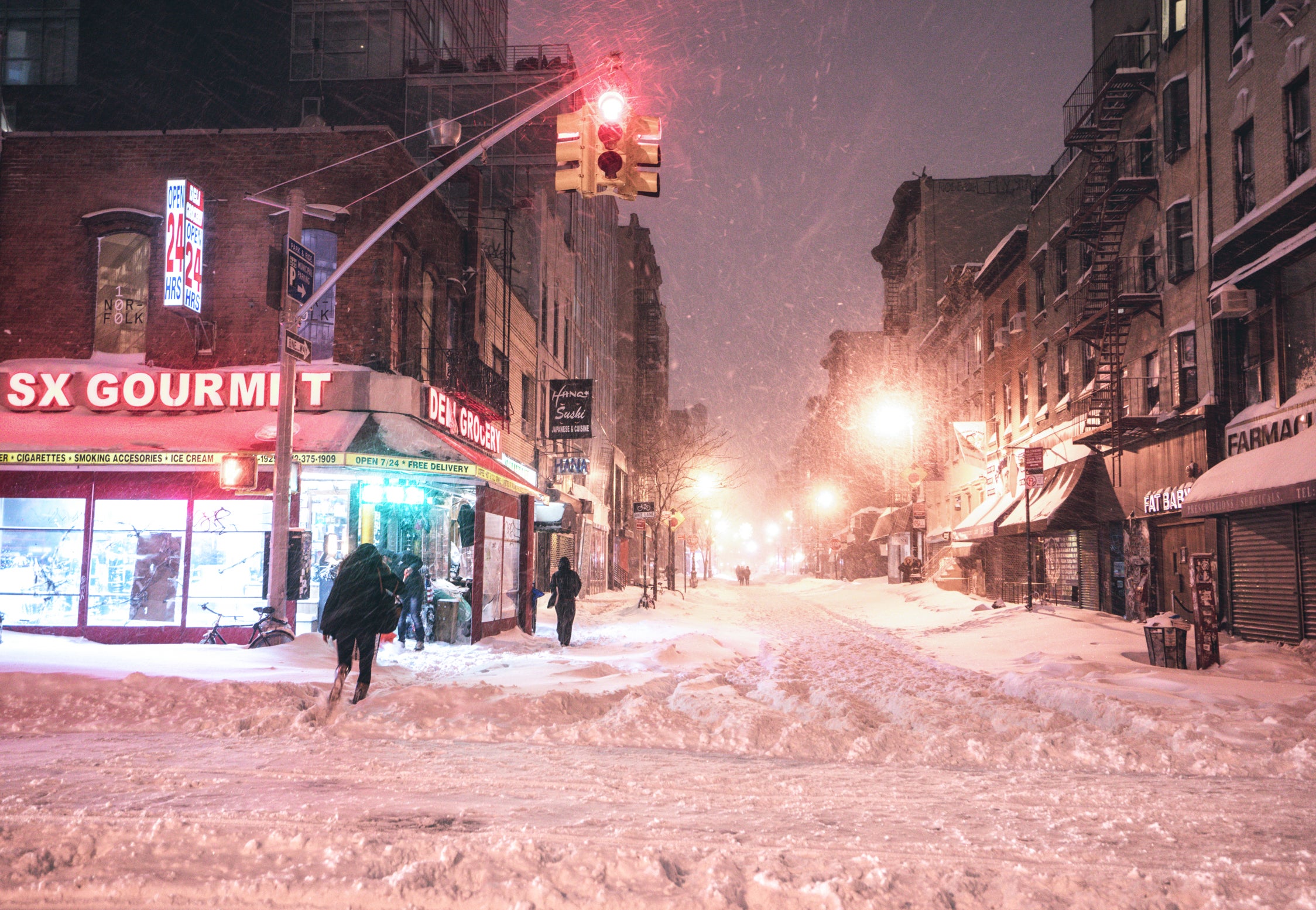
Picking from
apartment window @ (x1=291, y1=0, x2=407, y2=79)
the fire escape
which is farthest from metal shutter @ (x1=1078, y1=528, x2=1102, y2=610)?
apartment window @ (x1=291, y1=0, x2=407, y2=79)

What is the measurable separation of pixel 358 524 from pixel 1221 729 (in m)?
15.2

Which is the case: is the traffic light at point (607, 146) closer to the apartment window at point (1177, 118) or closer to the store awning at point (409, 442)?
the store awning at point (409, 442)

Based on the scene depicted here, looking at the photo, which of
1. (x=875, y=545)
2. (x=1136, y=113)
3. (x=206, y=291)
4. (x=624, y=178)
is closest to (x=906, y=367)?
(x=875, y=545)

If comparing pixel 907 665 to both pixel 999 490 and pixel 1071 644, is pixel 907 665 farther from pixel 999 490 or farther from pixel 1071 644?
pixel 999 490

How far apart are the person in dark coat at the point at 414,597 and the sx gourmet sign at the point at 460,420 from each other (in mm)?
3223

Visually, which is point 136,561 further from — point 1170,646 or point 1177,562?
point 1177,562

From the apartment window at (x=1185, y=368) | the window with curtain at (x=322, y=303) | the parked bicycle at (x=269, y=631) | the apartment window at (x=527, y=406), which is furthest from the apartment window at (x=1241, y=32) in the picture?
the parked bicycle at (x=269, y=631)

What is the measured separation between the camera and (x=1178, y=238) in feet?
71.0

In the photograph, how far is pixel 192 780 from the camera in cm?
653

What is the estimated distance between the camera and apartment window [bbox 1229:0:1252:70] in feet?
60.3

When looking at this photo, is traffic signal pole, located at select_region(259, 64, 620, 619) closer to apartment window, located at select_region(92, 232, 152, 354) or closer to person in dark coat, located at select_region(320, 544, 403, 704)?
person in dark coat, located at select_region(320, 544, 403, 704)

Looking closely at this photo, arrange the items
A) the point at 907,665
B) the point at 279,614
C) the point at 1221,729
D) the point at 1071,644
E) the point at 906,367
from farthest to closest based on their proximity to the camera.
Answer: the point at 906,367, the point at 1071,644, the point at 907,665, the point at 279,614, the point at 1221,729

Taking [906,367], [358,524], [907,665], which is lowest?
[907,665]

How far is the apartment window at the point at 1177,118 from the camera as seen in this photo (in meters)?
21.3
